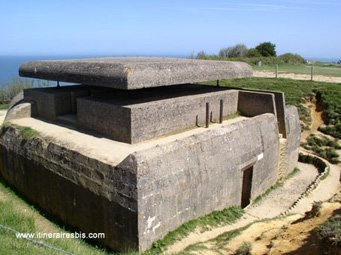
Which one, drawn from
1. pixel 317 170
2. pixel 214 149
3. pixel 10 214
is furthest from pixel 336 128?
pixel 10 214

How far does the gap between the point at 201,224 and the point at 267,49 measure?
1476 inches

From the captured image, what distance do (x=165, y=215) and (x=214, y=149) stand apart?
2039mm

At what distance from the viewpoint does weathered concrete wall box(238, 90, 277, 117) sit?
11438 millimetres

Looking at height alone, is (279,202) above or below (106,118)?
below

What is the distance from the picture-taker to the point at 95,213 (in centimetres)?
712

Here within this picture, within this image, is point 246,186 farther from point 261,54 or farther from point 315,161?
point 261,54

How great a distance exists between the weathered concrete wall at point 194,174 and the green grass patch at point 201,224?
4.5 inches

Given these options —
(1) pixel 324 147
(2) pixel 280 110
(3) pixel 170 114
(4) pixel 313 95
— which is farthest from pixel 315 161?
(3) pixel 170 114

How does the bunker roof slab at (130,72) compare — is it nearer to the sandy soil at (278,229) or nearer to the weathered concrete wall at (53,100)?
the weathered concrete wall at (53,100)

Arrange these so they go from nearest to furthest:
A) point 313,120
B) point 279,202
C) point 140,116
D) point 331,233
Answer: point 331,233
point 140,116
point 279,202
point 313,120

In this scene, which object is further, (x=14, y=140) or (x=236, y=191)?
(x=14, y=140)

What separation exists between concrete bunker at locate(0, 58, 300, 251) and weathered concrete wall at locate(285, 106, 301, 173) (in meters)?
0.08

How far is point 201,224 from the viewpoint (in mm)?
7441

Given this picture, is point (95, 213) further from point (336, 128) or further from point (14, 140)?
point (336, 128)
